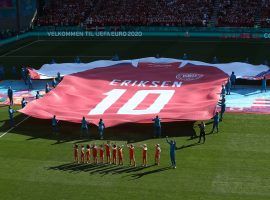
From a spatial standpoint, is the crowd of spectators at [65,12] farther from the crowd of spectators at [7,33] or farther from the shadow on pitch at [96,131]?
the shadow on pitch at [96,131]

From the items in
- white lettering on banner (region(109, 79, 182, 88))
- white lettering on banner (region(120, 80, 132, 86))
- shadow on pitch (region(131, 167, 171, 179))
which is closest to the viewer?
shadow on pitch (region(131, 167, 171, 179))

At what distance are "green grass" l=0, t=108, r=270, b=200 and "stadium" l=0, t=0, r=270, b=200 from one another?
43mm

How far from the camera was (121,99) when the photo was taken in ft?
108

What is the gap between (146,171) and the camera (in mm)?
24109

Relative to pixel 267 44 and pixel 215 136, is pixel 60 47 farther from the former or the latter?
pixel 215 136

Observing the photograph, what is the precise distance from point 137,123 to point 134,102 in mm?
3094

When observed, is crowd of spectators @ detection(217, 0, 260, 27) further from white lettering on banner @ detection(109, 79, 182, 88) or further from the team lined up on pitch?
the team lined up on pitch

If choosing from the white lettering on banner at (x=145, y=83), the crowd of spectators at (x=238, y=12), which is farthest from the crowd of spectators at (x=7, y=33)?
the white lettering on banner at (x=145, y=83)

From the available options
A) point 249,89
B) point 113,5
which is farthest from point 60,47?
point 249,89

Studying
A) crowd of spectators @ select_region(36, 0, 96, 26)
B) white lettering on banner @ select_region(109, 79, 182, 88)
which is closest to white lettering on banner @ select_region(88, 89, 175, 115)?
white lettering on banner @ select_region(109, 79, 182, 88)

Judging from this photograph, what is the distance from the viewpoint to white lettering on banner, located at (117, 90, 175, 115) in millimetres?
30448

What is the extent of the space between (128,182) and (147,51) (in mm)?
29303

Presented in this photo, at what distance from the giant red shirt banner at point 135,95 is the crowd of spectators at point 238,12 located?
2256 centimetres

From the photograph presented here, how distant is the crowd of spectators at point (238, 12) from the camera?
59.8 metres
